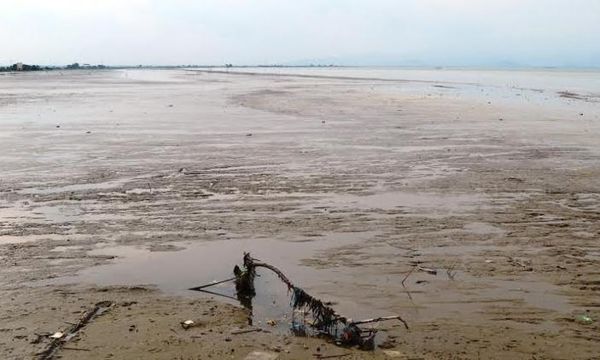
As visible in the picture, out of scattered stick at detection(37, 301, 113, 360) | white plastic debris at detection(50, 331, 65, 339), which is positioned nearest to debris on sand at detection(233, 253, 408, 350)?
scattered stick at detection(37, 301, 113, 360)

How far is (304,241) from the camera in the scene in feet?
32.2

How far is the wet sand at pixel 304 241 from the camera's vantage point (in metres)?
6.48

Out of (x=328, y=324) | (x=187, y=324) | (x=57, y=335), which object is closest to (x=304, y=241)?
(x=328, y=324)

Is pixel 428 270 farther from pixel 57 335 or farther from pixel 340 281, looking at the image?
pixel 57 335

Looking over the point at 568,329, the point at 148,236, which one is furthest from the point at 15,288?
the point at 568,329

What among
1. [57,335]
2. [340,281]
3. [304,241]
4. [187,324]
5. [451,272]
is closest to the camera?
[57,335]

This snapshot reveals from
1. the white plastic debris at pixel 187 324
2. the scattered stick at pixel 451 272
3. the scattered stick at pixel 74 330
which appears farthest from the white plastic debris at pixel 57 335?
the scattered stick at pixel 451 272

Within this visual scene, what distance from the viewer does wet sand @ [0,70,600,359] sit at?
6.48 m

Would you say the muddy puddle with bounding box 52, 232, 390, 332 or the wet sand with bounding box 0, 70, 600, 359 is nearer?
the wet sand with bounding box 0, 70, 600, 359

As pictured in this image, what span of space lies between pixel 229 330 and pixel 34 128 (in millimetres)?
22568

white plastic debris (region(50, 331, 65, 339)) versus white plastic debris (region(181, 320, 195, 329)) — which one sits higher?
white plastic debris (region(50, 331, 65, 339))

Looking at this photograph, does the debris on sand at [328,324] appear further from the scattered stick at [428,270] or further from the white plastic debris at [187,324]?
the scattered stick at [428,270]

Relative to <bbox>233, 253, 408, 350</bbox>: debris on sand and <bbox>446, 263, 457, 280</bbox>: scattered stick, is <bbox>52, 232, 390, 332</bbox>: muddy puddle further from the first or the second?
<bbox>446, 263, 457, 280</bbox>: scattered stick

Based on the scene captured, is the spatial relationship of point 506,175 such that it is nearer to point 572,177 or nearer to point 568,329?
point 572,177
